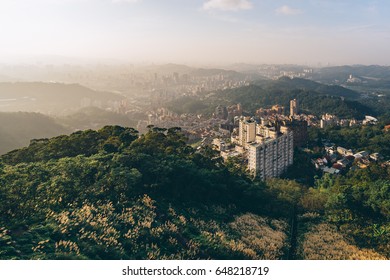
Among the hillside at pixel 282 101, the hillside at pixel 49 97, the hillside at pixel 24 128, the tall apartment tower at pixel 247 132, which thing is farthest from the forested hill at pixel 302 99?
the hillside at pixel 24 128

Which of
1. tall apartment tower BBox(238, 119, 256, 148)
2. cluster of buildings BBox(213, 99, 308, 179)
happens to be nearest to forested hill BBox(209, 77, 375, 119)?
cluster of buildings BBox(213, 99, 308, 179)

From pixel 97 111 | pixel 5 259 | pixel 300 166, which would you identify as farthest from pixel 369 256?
pixel 97 111

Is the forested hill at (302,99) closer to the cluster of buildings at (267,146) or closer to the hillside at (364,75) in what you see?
the cluster of buildings at (267,146)

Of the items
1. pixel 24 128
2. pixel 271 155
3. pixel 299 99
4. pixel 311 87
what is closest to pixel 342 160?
pixel 271 155

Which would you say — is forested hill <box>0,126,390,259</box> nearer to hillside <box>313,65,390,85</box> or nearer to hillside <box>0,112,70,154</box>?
hillside <box>0,112,70,154</box>

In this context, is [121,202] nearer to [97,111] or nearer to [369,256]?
[369,256]

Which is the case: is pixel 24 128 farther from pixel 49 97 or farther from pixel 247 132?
pixel 247 132
